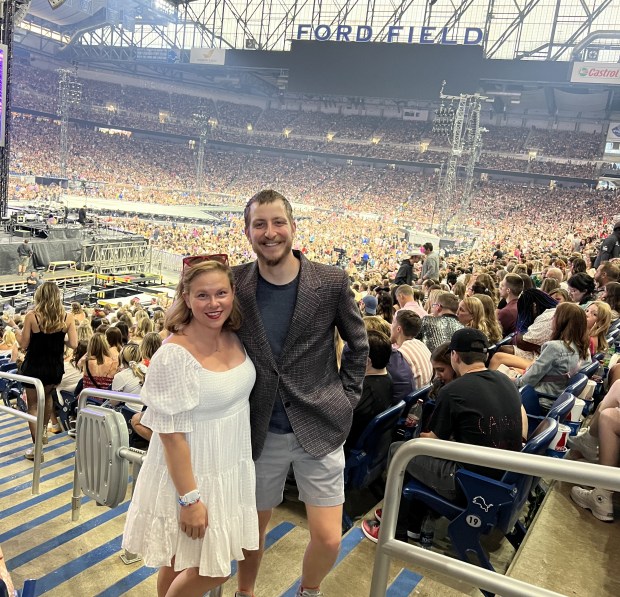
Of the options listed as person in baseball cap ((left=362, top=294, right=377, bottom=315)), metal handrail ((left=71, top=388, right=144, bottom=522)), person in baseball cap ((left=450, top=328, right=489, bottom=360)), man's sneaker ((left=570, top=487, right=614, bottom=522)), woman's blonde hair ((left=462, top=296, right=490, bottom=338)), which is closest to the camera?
metal handrail ((left=71, top=388, right=144, bottom=522))

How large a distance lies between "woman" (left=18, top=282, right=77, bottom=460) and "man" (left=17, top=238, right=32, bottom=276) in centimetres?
1499

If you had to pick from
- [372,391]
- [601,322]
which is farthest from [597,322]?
[372,391]

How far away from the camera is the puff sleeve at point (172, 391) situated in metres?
1.69

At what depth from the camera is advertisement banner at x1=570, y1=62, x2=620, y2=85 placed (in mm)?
31031

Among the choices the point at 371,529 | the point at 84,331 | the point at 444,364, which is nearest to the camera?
the point at 371,529

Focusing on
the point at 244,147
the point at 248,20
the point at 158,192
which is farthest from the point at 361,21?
the point at 158,192

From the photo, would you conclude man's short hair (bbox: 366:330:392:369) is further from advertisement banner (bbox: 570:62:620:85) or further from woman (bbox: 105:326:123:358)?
advertisement banner (bbox: 570:62:620:85)

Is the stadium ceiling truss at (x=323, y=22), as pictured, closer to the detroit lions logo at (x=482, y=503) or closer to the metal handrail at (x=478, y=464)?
the detroit lions logo at (x=482, y=503)

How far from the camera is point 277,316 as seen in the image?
1.95 m

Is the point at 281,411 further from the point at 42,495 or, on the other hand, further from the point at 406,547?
the point at 42,495

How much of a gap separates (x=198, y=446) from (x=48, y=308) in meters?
2.90

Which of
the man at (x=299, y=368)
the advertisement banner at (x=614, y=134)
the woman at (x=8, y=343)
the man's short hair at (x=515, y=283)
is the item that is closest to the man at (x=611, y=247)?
the man's short hair at (x=515, y=283)

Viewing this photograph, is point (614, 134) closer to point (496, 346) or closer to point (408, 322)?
point (496, 346)

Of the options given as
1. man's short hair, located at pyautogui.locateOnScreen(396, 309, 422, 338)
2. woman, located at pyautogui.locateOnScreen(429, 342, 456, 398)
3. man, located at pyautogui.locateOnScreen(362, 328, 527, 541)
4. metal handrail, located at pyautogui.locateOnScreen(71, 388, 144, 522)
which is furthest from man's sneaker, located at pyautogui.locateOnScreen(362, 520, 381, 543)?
man's short hair, located at pyautogui.locateOnScreen(396, 309, 422, 338)
